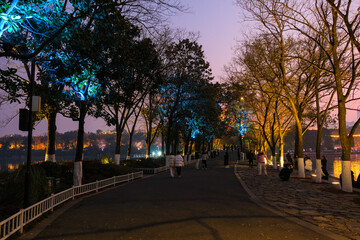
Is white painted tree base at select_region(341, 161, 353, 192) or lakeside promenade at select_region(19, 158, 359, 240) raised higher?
white painted tree base at select_region(341, 161, 353, 192)

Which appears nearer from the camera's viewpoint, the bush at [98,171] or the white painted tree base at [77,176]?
the white painted tree base at [77,176]

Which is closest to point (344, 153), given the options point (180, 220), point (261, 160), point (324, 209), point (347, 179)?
point (347, 179)

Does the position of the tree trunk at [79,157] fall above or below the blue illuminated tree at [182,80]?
below

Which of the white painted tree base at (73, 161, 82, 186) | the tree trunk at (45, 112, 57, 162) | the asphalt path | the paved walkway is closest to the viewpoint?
the asphalt path

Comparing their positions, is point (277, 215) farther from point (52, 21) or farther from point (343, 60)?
point (343, 60)

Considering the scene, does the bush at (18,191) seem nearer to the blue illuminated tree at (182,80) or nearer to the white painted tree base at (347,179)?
the white painted tree base at (347,179)

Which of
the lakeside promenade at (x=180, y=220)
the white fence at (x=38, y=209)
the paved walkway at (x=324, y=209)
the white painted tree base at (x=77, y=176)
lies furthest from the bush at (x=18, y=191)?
the paved walkway at (x=324, y=209)

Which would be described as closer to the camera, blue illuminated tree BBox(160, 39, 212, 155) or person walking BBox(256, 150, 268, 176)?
person walking BBox(256, 150, 268, 176)

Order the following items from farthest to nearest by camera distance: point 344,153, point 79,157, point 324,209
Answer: point 344,153
point 79,157
point 324,209

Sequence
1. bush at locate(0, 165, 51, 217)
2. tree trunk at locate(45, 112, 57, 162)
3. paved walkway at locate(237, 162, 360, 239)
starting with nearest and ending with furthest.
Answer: paved walkway at locate(237, 162, 360, 239)
bush at locate(0, 165, 51, 217)
tree trunk at locate(45, 112, 57, 162)

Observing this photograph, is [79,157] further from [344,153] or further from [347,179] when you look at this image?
[344,153]

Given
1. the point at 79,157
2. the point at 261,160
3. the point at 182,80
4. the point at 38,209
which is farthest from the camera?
the point at 182,80

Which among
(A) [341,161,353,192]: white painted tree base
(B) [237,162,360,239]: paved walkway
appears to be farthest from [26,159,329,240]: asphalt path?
(A) [341,161,353,192]: white painted tree base

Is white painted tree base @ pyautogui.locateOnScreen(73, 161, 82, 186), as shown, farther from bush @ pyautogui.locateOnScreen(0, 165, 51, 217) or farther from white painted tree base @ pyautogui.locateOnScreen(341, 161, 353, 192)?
white painted tree base @ pyautogui.locateOnScreen(341, 161, 353, 192)
